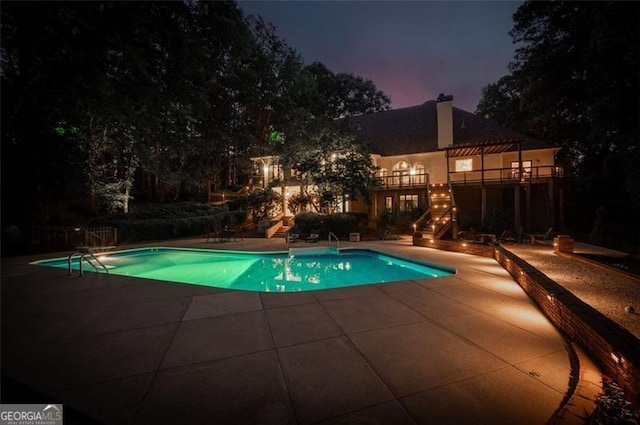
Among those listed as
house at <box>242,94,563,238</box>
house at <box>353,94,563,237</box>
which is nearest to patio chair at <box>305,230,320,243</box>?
house at <box>242,94,563,238</box>

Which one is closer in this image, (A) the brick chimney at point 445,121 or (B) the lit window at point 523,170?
(B) the lit window at point 523,170

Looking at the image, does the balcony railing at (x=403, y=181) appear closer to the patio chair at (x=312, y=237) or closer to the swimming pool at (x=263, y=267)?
the patio chair at (x=312, y=237)

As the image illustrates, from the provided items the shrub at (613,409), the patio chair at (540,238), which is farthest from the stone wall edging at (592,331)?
the patio chair at (540,238)

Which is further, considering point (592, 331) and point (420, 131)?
point (420, 131)

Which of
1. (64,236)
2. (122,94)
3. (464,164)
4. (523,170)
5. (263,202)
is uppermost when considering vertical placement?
(122,94)

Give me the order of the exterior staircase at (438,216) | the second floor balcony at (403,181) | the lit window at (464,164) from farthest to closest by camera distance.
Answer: the lit window at (464,164) < the second floor balcony at (403,181) < the exterior staircase at (438,216)

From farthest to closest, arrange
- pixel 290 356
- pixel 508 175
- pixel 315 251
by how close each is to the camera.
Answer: pixel 508 175
pixel 315 251
pixel 290 356

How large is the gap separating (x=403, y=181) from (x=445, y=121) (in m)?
5.18

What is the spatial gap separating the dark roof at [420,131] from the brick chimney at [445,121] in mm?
434

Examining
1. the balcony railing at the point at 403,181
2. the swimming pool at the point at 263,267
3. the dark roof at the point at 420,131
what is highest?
the dark roof at the point at 420,131

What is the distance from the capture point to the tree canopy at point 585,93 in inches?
468

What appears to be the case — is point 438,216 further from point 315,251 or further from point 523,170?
point 315,251

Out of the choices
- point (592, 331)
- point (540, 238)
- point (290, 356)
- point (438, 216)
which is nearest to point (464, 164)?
point (438, 216)

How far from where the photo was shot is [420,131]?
70.5ft
